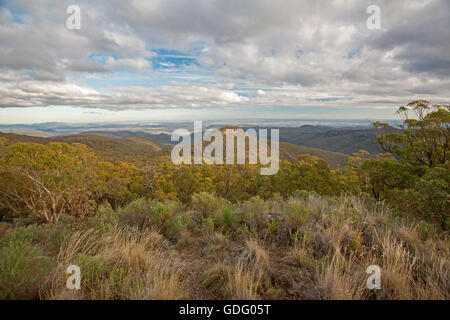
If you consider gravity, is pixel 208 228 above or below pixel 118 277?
below

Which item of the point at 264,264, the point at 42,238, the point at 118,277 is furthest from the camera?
the point at 42,238

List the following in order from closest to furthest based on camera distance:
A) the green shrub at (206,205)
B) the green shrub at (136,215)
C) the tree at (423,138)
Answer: the green shrub at (136,215)
the green shrub at (206,205)
the tree at (423,138)

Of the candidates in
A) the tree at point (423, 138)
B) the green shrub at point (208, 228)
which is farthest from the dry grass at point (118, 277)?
the tree at point (423, 138)

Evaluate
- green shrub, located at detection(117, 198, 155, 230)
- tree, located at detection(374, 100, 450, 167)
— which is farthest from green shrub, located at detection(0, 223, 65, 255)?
tree, located at detection(374, 100, 450, 167)

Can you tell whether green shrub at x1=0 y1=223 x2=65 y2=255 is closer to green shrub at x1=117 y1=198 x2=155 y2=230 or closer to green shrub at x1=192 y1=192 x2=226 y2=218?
green shrub at x1=117 y1=198 x2=155 y2=230

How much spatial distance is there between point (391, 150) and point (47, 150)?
1001 inches

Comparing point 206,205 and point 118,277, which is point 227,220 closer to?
point 206,205

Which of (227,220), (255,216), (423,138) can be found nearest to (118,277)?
(227,220)

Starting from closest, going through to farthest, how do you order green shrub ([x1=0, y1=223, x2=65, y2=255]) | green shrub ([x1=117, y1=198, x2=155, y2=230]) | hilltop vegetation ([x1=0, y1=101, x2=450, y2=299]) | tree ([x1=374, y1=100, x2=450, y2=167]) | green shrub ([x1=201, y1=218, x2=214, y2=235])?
hilltop vegetation ([x1=0, y1=101, x2=450, y2=299])
green shrub ([x1=0, y1=223, x2=65, y2=255])
green shrub ([x1=201, y1=218, x2=214, y2=235])
green shrub ([x1=117, y1=198, x2=155, y2=230])
tree ([x1=374, y1=100, x2=450, y2=167])

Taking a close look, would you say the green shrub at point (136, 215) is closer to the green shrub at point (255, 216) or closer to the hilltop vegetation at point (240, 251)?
the hilltop vegetation at point (240, 251)

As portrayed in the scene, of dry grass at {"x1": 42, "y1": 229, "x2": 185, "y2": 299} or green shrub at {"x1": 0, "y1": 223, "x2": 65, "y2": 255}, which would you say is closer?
dry grass at {"x1": 42, "y1": 229, "x2": 185, "y2": 299}

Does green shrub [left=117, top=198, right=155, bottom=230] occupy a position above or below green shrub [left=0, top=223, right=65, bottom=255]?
below
